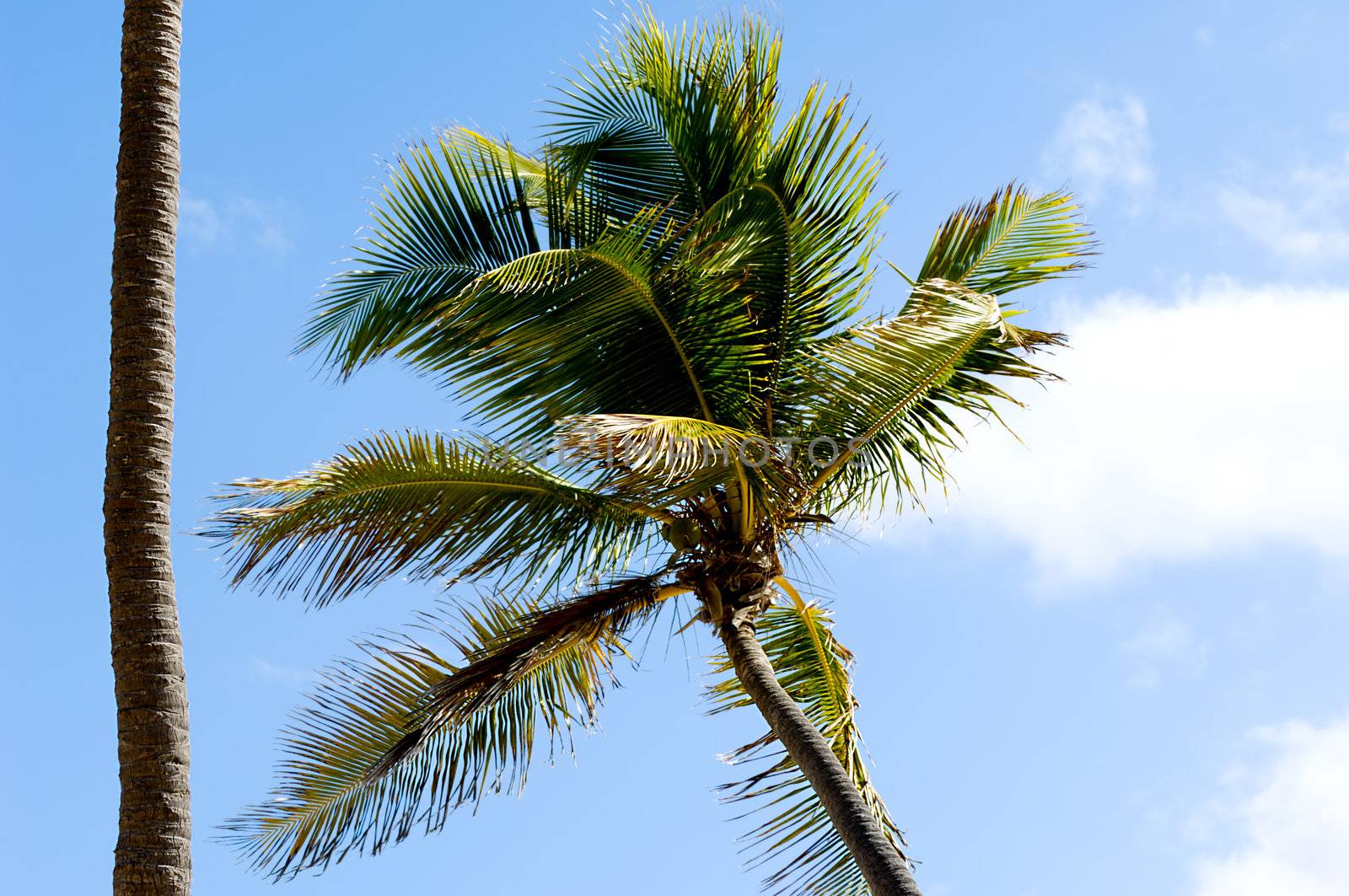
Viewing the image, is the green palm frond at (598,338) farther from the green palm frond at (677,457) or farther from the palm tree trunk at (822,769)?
the palm tree trunk at (822,769)

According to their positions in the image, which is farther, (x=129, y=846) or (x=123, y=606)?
(x=123, y=606)

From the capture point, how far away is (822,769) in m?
Result: 7.71

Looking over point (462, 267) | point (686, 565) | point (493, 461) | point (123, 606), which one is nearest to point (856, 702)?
point (686, 565)

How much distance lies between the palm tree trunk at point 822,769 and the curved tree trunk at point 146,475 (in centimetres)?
354

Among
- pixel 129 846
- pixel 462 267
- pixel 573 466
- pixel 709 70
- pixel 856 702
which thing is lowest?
pixel 129 846

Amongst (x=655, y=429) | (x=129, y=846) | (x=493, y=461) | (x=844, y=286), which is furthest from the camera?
(x=844, y=286)

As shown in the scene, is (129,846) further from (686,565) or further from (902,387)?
(902,387)

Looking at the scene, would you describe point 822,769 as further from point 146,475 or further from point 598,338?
point 146,475

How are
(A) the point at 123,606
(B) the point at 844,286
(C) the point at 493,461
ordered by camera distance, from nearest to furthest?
(A) the point at 123,606, (C) the point at 493,461, (B) the point at 844,286

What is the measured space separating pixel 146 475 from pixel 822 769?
158 inches

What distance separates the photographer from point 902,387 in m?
8.36

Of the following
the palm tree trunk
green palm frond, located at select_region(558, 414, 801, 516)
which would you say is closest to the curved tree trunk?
green palm frond, located at select_region(558, 414, 801, 516)

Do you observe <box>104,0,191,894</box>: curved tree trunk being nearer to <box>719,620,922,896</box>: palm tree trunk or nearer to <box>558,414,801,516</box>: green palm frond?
<box>558,414,801,516</box>: green palm frond

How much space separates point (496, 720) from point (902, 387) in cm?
326
